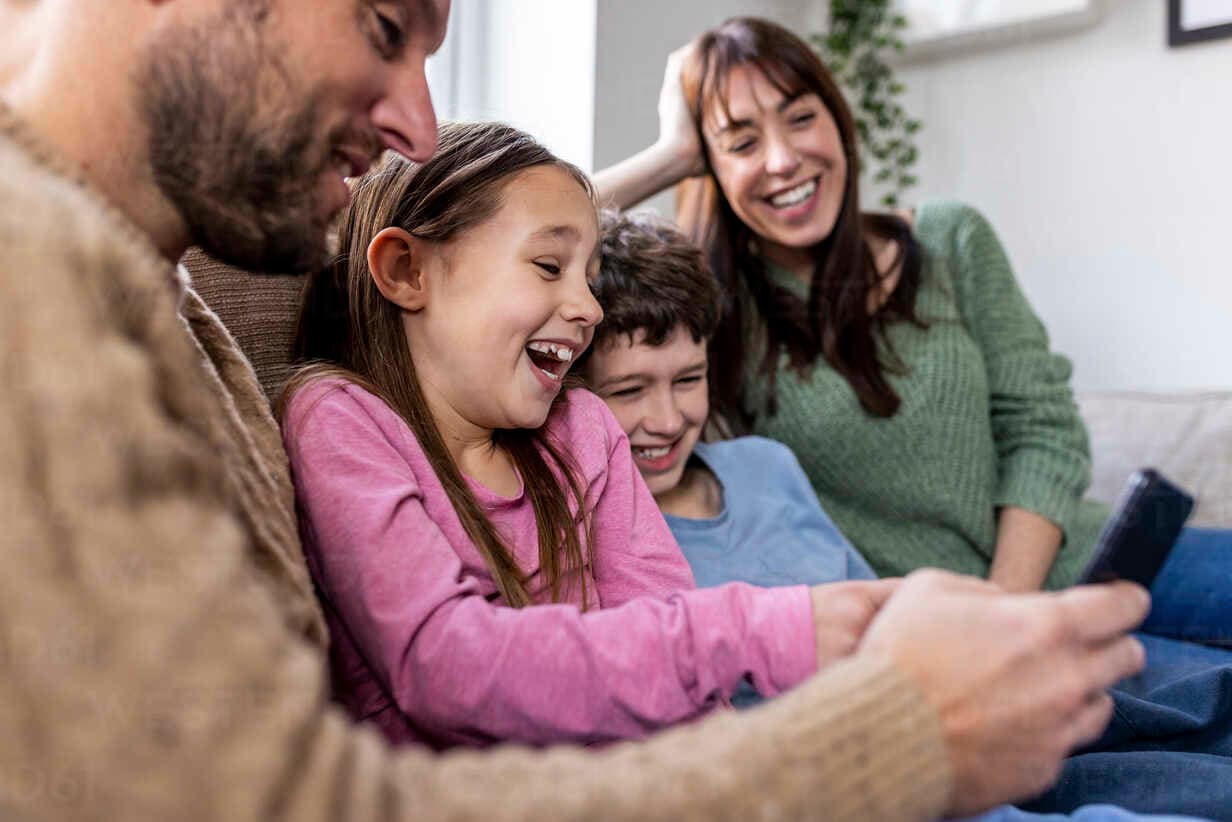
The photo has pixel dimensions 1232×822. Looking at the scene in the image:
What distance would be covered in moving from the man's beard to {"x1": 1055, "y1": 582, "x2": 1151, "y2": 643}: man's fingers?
58 centimetres

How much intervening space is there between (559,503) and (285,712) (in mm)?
649

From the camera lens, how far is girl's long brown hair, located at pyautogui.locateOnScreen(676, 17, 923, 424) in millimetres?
1820

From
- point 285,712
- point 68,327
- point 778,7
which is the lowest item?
point 285,712

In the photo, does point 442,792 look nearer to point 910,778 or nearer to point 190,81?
point 910,778

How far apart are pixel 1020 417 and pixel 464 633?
4.45 ft

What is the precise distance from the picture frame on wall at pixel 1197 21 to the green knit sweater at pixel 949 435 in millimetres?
1024

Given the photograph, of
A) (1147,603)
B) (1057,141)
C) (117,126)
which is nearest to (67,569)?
(117,126)

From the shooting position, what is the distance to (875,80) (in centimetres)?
291

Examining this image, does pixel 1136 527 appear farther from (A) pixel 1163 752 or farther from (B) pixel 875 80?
(B) pixel 875 80

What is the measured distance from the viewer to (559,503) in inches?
43.9

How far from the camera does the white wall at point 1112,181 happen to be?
2.56 meters

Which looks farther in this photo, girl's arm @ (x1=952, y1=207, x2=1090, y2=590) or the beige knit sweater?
girl's arm @ (x1=952, y1=207, x2=1090, y2=590)

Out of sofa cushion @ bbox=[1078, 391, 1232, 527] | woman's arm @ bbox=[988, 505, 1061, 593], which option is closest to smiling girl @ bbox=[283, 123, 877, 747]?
woman's arm @ bbox=[988, 505, 1061, 593]

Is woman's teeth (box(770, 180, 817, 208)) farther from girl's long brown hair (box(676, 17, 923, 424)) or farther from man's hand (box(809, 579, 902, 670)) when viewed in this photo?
man's hand (box(809, 579, 902, 670))
